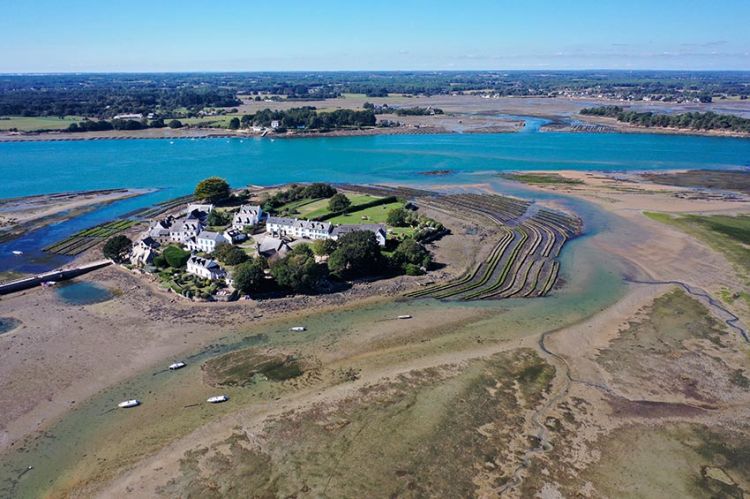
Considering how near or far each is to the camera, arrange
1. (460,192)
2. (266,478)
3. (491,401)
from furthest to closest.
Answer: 1. (460,192)
2. (491,401)
3. (266,478)

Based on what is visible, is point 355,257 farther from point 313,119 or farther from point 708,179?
point 313,119

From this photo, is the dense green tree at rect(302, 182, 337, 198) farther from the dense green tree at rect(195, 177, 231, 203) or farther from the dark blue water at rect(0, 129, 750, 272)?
the dark blue water at rect(0, 129, 750, 272)

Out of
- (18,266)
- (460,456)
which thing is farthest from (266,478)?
(18,266)

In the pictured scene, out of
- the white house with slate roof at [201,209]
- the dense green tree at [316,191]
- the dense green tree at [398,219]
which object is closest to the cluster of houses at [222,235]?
the white house with slate roof at [201,209]

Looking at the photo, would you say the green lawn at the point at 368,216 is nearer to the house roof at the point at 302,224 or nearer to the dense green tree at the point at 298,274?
the house roof at the point at 302,224

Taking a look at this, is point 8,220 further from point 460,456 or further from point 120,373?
point 460,456

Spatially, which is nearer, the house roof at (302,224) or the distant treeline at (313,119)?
the house roof at (302,224)
